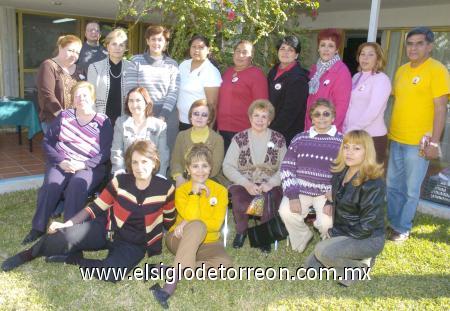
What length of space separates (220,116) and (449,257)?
238 centimetres

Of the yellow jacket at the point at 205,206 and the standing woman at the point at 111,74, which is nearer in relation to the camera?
the yellow jacket at the point at 205,206

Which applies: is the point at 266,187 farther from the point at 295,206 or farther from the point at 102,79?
the point at 102,79

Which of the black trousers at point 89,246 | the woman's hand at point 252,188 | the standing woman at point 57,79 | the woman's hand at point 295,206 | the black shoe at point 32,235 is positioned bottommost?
the black shoe at point 32,235

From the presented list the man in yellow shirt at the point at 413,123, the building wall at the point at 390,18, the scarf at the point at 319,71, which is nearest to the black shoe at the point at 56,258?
the scarf at the point at 319,71

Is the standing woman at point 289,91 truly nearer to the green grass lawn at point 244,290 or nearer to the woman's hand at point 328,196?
the woman's hand at point 328,196

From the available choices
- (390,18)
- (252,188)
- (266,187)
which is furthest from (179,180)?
(390,18)

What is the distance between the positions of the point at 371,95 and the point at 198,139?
1.52 m

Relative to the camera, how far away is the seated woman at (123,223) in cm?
304

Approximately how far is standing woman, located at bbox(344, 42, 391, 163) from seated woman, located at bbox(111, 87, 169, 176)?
1679 millimetres

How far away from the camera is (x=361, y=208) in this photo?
2982mm

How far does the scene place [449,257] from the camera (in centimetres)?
362

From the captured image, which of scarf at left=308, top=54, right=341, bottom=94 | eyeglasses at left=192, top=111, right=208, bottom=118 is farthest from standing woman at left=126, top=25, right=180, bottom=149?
scarf at left=308, top=54, right=341, bottom=94

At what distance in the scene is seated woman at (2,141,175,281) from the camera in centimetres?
304

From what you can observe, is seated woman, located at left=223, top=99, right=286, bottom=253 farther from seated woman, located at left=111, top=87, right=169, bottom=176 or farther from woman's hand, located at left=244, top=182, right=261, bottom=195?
seated woman, located at left=111, top=87, right=169, bottom=176
